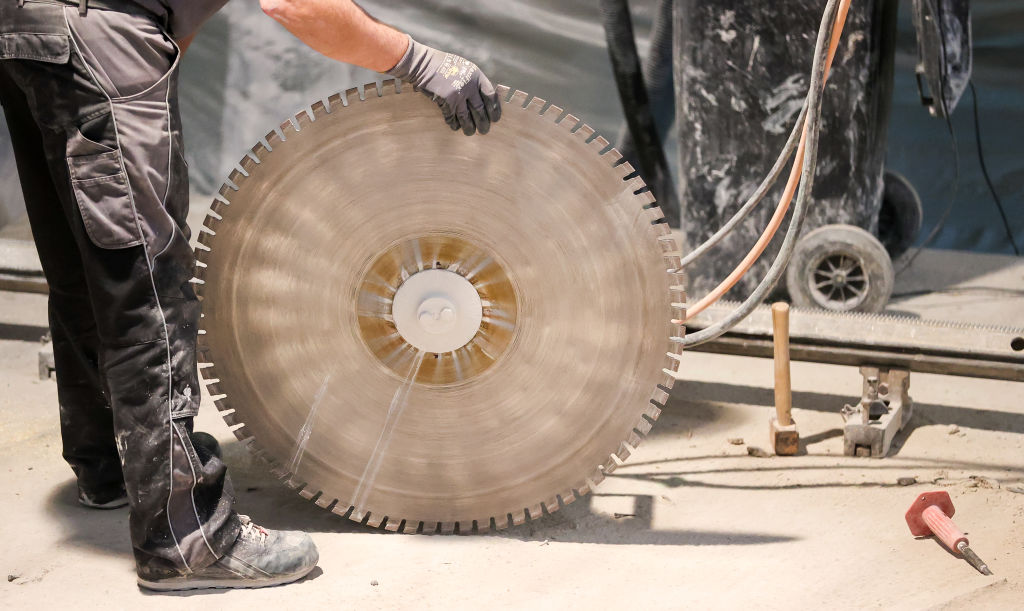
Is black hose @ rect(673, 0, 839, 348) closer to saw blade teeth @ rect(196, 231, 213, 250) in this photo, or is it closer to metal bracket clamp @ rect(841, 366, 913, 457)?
metal bracket clamp @ rect(841, 366, 913, 457)

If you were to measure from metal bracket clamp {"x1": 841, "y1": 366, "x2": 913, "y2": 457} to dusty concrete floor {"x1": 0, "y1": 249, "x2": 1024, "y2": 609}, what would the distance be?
1.9 inches

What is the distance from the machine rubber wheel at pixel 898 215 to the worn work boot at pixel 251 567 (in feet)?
11.7

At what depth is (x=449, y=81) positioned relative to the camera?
2.15 m

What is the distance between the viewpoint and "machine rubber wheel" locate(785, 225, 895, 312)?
400cm

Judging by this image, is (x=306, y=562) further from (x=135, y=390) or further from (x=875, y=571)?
(x=875, y=571)

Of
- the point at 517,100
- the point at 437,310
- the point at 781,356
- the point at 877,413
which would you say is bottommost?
the point at 877,413

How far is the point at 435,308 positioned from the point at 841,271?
7.43ft

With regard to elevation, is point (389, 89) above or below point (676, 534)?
above

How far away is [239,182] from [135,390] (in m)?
0.52

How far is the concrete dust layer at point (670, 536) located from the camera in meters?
2.14

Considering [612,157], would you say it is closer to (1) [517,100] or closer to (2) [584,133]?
(2) [584,133]

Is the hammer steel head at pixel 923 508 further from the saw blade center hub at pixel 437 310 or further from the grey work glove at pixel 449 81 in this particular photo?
the grey work glove at pixel 449 81

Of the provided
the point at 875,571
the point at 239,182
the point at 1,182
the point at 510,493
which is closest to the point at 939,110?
the point at 875,571

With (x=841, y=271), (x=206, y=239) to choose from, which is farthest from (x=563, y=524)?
(x=841, y=271)
